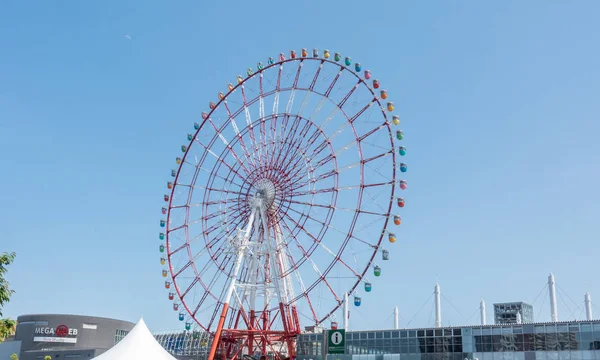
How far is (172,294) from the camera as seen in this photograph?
191 ft

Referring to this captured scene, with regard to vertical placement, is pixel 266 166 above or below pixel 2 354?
above

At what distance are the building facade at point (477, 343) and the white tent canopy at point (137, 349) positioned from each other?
39.0 feet

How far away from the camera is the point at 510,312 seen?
254 feet

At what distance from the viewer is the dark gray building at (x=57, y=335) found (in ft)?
315

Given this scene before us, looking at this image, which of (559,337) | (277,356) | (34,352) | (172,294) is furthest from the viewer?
(34,352)

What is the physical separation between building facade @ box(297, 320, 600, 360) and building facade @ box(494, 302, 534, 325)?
2842 cm

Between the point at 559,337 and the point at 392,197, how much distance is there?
15.2 metres

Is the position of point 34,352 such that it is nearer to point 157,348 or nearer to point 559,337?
point 157,348

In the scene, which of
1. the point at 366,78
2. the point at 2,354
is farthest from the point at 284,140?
the point at 2,354

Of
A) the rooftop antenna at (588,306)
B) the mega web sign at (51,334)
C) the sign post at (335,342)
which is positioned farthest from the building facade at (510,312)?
the mega web sign at (51,334)

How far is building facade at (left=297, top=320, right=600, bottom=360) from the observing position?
44.7 meters

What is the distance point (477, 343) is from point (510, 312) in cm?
3080

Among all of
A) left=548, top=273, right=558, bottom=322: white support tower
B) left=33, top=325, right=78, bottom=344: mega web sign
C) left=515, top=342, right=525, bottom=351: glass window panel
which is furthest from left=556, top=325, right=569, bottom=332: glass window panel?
left=33, top=325, right=78, bottom=344: mega web sign

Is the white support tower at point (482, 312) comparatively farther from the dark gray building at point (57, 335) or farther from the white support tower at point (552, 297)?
the dark gray building at point (57, 335)
